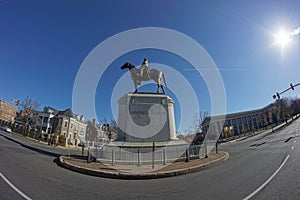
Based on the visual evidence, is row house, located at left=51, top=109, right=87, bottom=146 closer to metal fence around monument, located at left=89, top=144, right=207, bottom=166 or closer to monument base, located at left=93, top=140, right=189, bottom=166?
metal fence around monument, located at left=89, top=144, right=207, bottom=166

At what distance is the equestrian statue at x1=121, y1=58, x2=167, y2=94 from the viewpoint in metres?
15.7

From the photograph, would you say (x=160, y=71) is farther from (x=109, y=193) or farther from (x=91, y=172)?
(x=109, y=193)

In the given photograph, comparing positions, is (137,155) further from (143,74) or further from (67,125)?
(67,125)

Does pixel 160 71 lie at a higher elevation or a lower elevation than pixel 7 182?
higher

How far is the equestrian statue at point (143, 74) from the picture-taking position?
1568cm

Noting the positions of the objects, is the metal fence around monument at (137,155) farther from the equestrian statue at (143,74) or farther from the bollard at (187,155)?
the equestrian statue at (143,74)

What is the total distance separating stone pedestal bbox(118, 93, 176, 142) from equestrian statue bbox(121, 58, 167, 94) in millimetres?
1595

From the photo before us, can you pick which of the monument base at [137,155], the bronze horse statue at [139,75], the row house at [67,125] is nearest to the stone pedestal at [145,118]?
the bronze horse statue at [139,75]

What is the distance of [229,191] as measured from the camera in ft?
16.0

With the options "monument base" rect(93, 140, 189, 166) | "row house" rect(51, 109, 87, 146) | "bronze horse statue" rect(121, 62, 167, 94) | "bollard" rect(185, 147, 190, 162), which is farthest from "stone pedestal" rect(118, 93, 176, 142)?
"row house" rect(51, 109, 87, 146)

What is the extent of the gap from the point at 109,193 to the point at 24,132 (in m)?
53.6

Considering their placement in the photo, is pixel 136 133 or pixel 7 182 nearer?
pixel 7 182

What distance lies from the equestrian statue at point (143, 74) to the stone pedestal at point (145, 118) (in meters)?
1.59

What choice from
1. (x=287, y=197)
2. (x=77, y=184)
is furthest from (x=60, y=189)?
(x=287, y=197)
